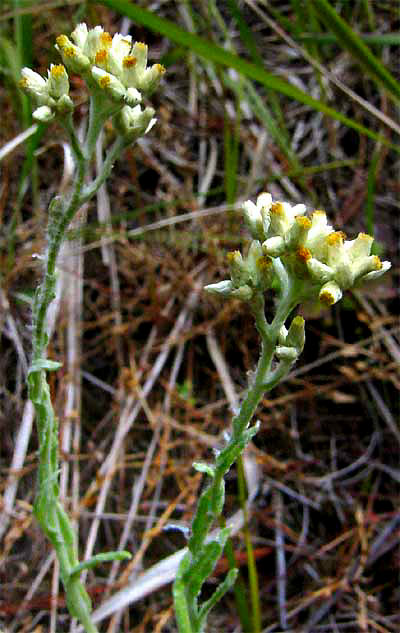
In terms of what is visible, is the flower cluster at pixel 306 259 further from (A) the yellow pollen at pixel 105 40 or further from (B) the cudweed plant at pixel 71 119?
(A) the yellow pollen at pixel 105 40

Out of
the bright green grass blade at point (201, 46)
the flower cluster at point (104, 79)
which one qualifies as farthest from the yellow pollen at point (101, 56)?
the bright green grass blade at point (201, 46)

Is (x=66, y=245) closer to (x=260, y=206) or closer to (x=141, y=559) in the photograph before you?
(x=141, y=559)

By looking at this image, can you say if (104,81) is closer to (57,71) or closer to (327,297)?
(57,71)

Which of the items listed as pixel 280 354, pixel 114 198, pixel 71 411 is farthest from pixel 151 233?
pixel 280 354

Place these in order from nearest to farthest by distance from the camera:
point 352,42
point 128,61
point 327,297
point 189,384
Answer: point 327,297 < point 128,61 < point 352,42 < point 189,384

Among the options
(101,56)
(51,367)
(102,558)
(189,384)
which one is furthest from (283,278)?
(189,384)

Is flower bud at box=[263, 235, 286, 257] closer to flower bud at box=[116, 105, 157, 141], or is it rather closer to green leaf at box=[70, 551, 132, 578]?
flower bud at box=[116, 105, 157, 141]
